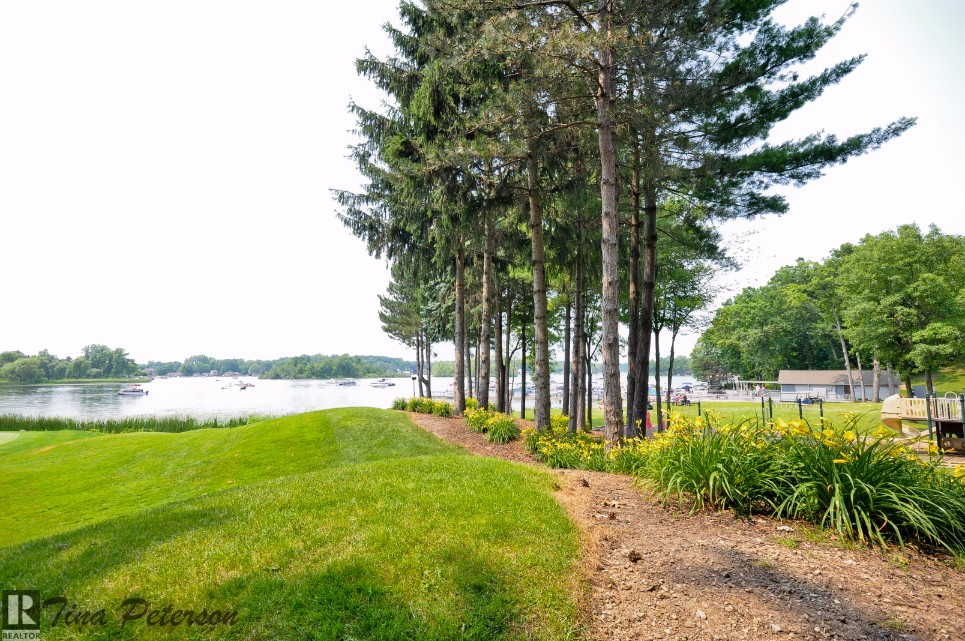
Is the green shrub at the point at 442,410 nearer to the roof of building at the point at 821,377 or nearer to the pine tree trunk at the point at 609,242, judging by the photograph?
the pine tree trunk at the point at 609,242

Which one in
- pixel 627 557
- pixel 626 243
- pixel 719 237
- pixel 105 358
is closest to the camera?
pixel 627 557

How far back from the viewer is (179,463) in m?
10.4

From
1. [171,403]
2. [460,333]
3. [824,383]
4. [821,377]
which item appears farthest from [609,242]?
[171,403]

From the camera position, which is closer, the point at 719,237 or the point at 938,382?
the point at 719,237

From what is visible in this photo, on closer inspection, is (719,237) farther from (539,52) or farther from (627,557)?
(627,557)

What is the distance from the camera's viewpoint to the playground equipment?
1173 centimetres

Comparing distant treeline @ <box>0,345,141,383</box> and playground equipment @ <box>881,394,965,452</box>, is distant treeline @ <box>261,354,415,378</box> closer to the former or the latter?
distant treeline @ <box>0,345,141,383</box>

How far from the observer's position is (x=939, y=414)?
12.8 metres

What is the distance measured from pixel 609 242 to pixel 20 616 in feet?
25.7

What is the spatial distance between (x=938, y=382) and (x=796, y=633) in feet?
175

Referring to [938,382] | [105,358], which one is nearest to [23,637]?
[938,382]

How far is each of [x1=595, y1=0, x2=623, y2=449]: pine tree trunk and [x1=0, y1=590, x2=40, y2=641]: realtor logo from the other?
6862 mm

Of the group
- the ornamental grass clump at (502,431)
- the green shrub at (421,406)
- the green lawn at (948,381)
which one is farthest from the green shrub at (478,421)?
the green lawn at (948,381)

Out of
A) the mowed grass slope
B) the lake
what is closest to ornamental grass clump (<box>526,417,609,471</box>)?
the mowed grass slope
